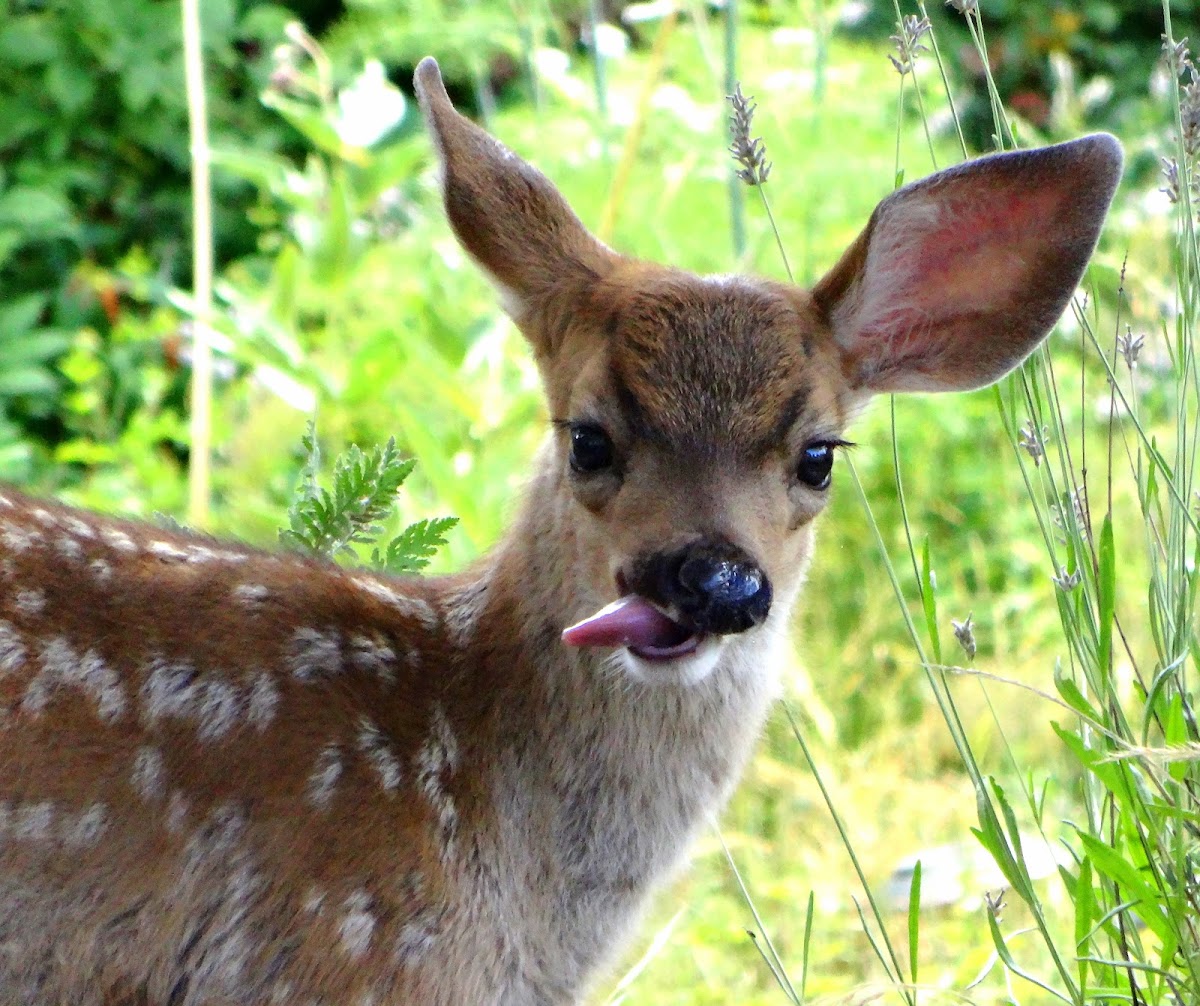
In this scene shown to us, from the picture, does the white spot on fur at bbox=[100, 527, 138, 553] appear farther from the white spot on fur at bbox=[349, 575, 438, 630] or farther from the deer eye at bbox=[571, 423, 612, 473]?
the deer eye at bbox=[571, 423, 612, 473]

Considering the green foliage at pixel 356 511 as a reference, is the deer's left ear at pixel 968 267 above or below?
above

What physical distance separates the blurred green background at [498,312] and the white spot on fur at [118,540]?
61.1 inches

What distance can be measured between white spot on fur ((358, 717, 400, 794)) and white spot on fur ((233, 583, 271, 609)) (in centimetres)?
Answer: 25

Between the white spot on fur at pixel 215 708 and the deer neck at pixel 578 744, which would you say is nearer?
the white spot on fur at pixel 215 708

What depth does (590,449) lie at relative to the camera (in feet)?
9.13

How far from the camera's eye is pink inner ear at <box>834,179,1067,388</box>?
9.62 feet

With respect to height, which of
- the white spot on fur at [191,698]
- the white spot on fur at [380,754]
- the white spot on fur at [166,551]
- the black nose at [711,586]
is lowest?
the white spot on fur at [380,754]

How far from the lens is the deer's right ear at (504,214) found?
300 cm

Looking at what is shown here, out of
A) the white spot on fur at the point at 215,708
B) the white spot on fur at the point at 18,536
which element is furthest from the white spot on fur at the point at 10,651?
the white spot on fur at the point at 215,708

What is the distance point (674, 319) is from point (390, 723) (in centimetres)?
75

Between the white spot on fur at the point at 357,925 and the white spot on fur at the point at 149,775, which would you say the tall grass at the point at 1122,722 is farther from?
the white spot on fur at the point at 149,775

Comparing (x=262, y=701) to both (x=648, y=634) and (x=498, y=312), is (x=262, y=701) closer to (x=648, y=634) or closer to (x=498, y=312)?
(x=648, y=634)

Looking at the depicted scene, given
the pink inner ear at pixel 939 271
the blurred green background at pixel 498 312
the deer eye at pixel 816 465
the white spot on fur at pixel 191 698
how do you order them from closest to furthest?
the white spot on fur at pixel 191 698 → the deer eye at pixel 816 465 → the pink inner ear at pixel 939 271 → the blurred green background at pixel 498 312

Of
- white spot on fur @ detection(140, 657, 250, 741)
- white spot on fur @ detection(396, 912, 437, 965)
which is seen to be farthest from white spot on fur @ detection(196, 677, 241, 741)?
white spot on fur @ detection(396, 912, 437, 965)
